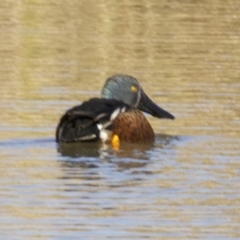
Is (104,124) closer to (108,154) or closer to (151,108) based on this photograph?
(108,154)

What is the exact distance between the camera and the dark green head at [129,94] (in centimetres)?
1120

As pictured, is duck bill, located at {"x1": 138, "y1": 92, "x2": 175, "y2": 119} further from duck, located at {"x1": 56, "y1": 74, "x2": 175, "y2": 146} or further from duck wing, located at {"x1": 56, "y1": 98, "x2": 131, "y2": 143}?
duck wing, located at {"x1": 56, "y1": 98, "x2": 131, "y2": 143}

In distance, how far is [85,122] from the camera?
1022 cm

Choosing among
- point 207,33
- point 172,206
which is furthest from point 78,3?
point 172,206

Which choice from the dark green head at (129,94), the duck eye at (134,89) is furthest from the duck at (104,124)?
the duck eye at (134,89)

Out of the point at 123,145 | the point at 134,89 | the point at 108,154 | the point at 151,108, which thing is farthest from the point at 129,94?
the point at 108,154

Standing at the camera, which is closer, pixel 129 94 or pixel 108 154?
pixel 108 154

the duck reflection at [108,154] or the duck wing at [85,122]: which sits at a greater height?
the duck wing at [85,122]

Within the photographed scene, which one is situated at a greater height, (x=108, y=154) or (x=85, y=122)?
(x=85, y=122)

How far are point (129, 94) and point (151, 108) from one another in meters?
0.26

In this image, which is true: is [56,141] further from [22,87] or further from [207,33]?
[207,33]

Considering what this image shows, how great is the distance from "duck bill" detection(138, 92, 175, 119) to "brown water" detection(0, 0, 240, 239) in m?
0.16

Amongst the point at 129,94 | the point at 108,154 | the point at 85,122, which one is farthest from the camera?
the point at 129,94

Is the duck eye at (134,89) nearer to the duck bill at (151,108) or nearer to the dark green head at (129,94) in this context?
the dark green head at (129,94)
